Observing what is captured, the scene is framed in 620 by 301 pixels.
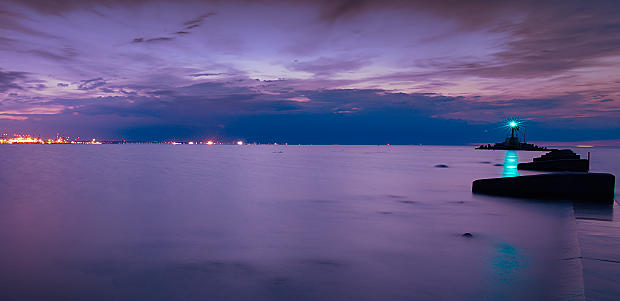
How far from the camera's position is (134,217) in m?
12.3

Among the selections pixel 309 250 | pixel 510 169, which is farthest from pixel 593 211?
pixel 510 169

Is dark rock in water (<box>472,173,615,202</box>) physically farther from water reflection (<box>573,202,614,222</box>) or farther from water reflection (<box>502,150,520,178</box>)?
water reflection (<box>502,150,520,178</box>)

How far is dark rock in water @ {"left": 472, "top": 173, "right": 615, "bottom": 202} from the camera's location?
13469 millimetres

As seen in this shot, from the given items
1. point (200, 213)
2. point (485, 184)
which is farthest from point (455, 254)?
point (485, 184)

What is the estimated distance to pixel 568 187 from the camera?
13742 mm

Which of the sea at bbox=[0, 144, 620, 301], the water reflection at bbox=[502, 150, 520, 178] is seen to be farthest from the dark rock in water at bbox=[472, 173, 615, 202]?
the water reflection at bbox=[502, 150, 520, 178]

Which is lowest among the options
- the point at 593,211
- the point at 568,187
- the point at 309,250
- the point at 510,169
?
the point at 309,250

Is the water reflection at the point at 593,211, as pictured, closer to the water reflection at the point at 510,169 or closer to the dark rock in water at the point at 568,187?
the dark rock in water at the point at 568,187

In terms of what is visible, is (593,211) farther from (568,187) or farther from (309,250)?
(309,250)

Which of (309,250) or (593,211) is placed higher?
(593,211)

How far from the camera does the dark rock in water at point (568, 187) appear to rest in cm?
1347

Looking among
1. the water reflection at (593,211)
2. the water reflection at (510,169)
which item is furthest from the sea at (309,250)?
the water reflection at (510,169)

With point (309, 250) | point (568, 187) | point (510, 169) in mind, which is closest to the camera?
point (309, 250)

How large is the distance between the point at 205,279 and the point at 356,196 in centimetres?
1258
